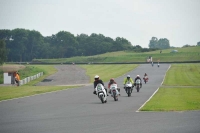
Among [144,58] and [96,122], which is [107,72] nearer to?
[144,58]

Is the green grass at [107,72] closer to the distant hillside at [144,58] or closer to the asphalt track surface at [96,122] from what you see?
the distant hillside at [144,58]

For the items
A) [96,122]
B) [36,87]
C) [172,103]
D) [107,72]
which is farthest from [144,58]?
[96,122]

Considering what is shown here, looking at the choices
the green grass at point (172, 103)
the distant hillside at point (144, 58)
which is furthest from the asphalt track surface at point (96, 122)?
the distant hillside at point (144, 58)

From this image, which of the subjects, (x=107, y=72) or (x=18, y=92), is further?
(x=107, y=72)

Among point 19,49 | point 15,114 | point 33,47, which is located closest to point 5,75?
point 15,114

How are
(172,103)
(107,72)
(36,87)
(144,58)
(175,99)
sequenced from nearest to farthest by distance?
1. (172,103)
2. (175,99)
3. (36,87)
4. (107,72)
5. (144,58)

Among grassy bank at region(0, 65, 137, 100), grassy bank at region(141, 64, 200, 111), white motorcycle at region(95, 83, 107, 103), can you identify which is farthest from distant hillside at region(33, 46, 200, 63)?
white motorcycle at region(95, 83, 107, 103)

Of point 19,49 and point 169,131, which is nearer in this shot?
point 169,131

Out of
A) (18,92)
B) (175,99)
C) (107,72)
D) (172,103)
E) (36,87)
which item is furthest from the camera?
(107,72)

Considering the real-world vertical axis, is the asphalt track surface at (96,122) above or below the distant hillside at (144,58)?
below

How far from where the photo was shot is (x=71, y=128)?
13281 mm

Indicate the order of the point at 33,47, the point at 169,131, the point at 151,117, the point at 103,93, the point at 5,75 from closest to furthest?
1. the point at 169,131
2. the point at 151,117
3. the point at 103,93
4. the point at 5,75
5. the point at 33,47

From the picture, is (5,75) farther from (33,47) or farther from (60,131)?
(33,47)

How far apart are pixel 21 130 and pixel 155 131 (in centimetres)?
414
